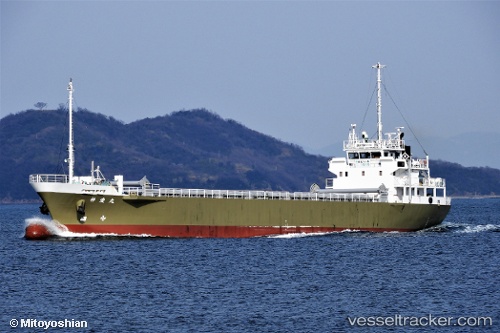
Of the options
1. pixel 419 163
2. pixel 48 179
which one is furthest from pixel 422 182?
pixel 48 179

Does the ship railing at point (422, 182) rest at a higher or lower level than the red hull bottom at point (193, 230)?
higher

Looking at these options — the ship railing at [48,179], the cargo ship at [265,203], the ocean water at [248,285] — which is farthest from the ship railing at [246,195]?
the ship railing at [48,179]

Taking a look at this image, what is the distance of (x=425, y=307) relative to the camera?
124 ft

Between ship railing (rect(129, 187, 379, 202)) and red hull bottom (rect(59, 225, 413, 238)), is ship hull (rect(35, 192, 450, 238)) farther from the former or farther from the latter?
ship railing (rect(129, 187, 379, 202))

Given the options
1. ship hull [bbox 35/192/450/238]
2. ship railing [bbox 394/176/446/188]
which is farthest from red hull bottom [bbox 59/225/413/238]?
ship railing [bbox 394/176/446/188]

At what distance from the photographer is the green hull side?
5812cm

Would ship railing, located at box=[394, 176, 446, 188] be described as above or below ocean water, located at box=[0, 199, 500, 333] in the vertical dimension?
above

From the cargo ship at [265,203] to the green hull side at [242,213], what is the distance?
57mm

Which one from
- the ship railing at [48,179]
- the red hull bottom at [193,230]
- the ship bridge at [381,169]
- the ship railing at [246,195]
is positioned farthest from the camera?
the ship bridge at [381,169]

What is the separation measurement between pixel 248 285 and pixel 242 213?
21.2m

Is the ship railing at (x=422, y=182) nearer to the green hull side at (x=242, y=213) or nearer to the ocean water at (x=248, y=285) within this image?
the green hull side at (x=242, y=213)

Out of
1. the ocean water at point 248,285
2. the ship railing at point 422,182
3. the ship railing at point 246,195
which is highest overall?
the ship railing at point 422,182

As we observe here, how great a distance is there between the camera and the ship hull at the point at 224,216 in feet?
191

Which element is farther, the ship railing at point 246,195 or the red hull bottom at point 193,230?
the ship railing at point 246,195
